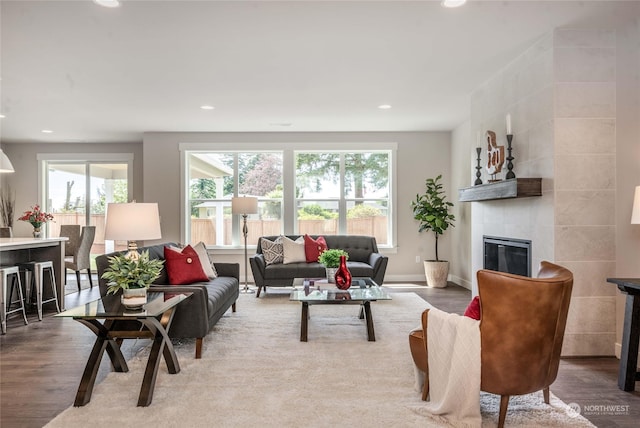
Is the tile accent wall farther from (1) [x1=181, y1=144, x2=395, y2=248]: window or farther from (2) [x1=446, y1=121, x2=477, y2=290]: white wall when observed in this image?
(1) [x1=181, y1=144, x2=395, y2=248]: window

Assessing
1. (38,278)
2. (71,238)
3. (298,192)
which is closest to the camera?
(38,278)

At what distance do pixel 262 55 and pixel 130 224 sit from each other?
1.88 meters

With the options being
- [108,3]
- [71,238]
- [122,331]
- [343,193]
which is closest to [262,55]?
[108,3]

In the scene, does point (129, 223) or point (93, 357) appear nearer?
point (93, 357)

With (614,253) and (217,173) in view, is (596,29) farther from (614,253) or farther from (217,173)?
(217,173)

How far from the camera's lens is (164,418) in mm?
2326

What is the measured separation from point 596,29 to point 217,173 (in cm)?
580

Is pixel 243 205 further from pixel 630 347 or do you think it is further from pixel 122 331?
pixel 630 347

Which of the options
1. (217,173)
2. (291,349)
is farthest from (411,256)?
(291,349)

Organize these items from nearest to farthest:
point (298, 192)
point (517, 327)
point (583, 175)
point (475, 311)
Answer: point (517, 327), point (475, 311), point (583, 175), point (298, 192)

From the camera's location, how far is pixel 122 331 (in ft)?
8.99

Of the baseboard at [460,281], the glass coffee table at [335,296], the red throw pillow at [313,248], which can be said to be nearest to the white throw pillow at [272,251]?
the red throw pillow at [313,248]

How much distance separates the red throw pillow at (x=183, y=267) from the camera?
13.4 ft

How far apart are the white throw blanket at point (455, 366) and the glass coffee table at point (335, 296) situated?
4.71 feet
